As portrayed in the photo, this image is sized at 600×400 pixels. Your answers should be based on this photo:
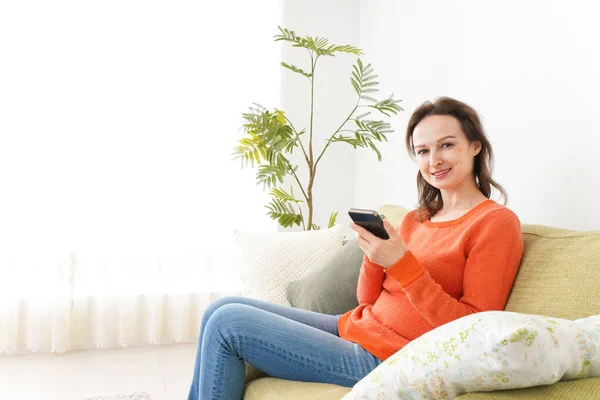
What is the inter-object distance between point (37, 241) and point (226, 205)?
1032 millimetres

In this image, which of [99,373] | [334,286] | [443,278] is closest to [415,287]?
[443,278]

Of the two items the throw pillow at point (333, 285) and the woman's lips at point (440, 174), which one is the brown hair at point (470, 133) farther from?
the throw pillow at point (333, 285)

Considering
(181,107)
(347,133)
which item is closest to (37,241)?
(181,107)

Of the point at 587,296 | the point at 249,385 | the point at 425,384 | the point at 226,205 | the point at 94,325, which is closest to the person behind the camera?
the point at 425,384

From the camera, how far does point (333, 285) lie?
7.38ft

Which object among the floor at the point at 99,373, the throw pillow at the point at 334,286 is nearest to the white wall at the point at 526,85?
the throw pillow at the point at 334,286

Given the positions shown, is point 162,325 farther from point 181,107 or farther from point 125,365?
point 181,107

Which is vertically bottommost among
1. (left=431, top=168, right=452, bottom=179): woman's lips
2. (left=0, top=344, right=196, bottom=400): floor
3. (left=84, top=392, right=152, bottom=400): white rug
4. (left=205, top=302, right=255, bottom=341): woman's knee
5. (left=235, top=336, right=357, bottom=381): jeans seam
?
(left=0, top=344, right=196, bottom=400): floor

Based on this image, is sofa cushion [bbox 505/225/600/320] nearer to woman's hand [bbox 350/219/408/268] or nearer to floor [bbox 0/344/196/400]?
woman's hand [bbox 350/219/408/268]

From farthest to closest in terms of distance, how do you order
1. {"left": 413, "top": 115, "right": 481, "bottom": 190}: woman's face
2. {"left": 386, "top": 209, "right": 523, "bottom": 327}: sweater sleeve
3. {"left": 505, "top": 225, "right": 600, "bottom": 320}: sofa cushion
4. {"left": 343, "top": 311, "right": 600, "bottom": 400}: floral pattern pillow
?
1. {"left": 413, "top": 115, "right": 481, "bottom": 190}: woman's face
2. {"left": 386, "top": 209, "right": 523, "bottom": 327}: sweater sleeve
3. {"left": 505, "top": 225, "right": 600, "bottom": 320}: sofa cushion
4. {"left": 343, "top": 311, "right": 600, "bottom": 400}: floral pattern pillow

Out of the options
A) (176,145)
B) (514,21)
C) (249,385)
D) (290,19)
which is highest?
(290,19)

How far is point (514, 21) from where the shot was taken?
7.55 ft

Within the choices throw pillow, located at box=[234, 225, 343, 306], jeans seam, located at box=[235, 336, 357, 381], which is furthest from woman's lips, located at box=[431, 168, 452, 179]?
throw pillow, located at box=[234, 225, 343, 306]

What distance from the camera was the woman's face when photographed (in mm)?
1820
